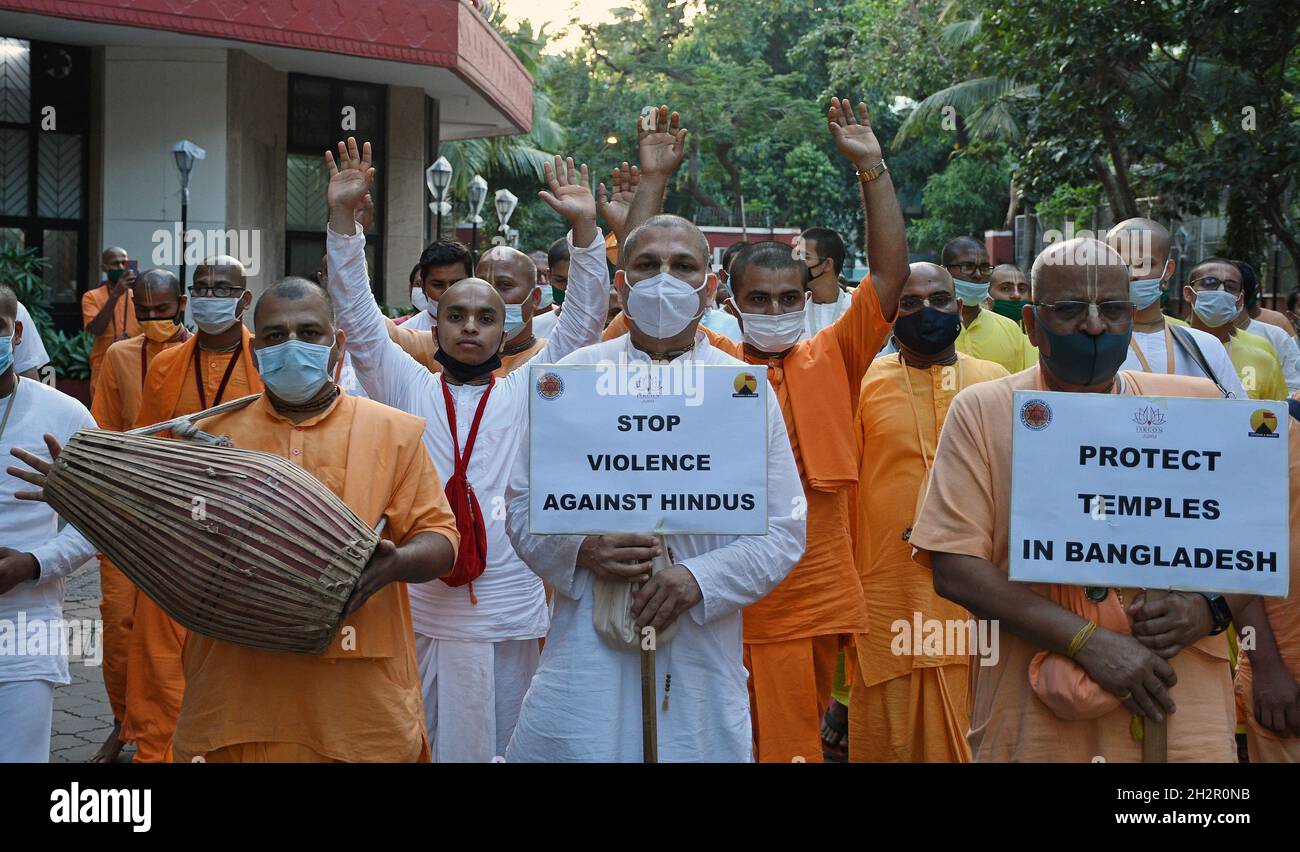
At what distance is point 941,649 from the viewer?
5773 mm

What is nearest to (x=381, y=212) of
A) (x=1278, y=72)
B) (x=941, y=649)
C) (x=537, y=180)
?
(x=1278, y=72)

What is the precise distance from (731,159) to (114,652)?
43240 mm

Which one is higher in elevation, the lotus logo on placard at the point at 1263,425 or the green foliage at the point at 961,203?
the green foliage at the point at 961,203

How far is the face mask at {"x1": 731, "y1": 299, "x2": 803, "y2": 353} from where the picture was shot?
527 cm

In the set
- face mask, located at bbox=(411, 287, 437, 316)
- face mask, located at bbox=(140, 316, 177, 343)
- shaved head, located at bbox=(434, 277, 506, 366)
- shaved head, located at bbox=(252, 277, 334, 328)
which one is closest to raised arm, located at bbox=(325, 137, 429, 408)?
shaved head, located at bbox=(434, 277, 506, 366)

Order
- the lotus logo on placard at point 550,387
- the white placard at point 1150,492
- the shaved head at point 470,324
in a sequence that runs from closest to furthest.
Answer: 1. the white placard at point 1150,492
2. the lotus logo on placard at point 550,387
3. the shaved head at point 470,324

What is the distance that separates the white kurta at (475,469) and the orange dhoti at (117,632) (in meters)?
2.05

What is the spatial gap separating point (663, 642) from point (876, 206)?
176 centimetres

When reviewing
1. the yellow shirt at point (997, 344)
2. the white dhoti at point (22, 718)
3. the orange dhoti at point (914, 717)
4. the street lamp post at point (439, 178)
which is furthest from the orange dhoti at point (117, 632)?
the street lamp post at point (439, 178)

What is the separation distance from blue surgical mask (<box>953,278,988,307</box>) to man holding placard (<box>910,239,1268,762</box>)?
416 cm

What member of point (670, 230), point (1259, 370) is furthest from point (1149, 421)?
point (1259, 370)

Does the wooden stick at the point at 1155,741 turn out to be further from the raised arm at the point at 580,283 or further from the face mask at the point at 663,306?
the raised arm at the point at 580,283

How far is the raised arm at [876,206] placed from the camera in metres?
4.80

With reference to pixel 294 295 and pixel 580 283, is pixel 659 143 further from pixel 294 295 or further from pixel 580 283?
pixel 294 295
